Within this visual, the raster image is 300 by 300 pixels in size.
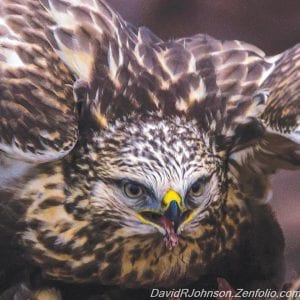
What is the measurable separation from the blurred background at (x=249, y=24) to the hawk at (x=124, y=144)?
0.04ft

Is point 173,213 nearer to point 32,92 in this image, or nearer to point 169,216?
point 169,216

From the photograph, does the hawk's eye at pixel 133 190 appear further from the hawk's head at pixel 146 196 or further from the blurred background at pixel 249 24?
the blurred background at pixel 249 24

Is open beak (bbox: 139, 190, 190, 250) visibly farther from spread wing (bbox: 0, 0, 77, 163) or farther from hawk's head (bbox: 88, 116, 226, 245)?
spread wing (bbox: 0, 0, 77, 163)

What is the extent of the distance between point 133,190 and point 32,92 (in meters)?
0.14

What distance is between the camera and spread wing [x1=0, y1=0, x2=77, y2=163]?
714 millimetres

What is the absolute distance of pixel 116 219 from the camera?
751 millimetres

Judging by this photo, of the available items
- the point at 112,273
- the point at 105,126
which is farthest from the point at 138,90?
the point at 112,273

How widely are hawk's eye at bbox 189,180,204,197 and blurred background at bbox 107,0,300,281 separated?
94 mm

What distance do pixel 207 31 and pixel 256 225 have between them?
0.22m

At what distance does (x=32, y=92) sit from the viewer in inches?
28.6

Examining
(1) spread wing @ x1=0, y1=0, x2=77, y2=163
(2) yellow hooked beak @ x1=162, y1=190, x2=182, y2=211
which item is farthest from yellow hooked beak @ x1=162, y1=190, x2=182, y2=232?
(1) spread wing @ x1=0, y1=0, x2=77, y2=163

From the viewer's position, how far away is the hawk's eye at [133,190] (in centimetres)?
74

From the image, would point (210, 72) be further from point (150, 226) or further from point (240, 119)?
point (150, 226)

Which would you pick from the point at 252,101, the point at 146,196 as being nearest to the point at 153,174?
the point at 146,196
